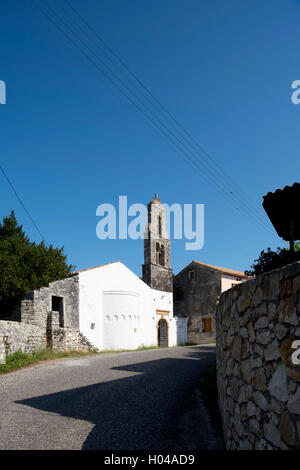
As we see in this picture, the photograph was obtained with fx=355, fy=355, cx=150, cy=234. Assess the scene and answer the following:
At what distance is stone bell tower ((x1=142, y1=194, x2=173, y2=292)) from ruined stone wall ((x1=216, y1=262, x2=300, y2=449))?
84.4 feet

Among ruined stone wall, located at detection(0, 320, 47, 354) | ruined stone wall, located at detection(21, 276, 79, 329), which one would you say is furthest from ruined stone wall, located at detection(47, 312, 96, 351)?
ruined stone wall, located at detection(0, 320, 47, 354)

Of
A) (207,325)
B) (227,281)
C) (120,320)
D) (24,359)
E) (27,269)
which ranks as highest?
(27,269)

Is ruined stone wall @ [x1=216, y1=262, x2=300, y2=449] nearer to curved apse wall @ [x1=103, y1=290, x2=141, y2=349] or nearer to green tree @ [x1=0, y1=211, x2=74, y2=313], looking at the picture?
green tree @ [x1=0, y1=211, x2=74, y2=313]

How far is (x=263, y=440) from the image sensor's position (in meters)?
3.10

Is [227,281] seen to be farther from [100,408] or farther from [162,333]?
[100,408]

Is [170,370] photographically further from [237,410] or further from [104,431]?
[237,410]

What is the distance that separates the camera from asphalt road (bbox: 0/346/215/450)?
525 centimetres

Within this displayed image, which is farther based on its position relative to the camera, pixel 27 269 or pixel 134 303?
pixel 134 303

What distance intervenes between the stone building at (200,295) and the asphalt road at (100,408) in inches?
789

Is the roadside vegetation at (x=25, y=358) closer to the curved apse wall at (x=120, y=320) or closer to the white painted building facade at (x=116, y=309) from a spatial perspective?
the white painted building facade at (x=116, y=309)

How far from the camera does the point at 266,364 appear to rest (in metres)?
3.12

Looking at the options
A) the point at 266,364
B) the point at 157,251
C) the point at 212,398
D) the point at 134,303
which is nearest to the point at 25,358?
the point at 212,398

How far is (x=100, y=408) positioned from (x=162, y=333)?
72.5ft
